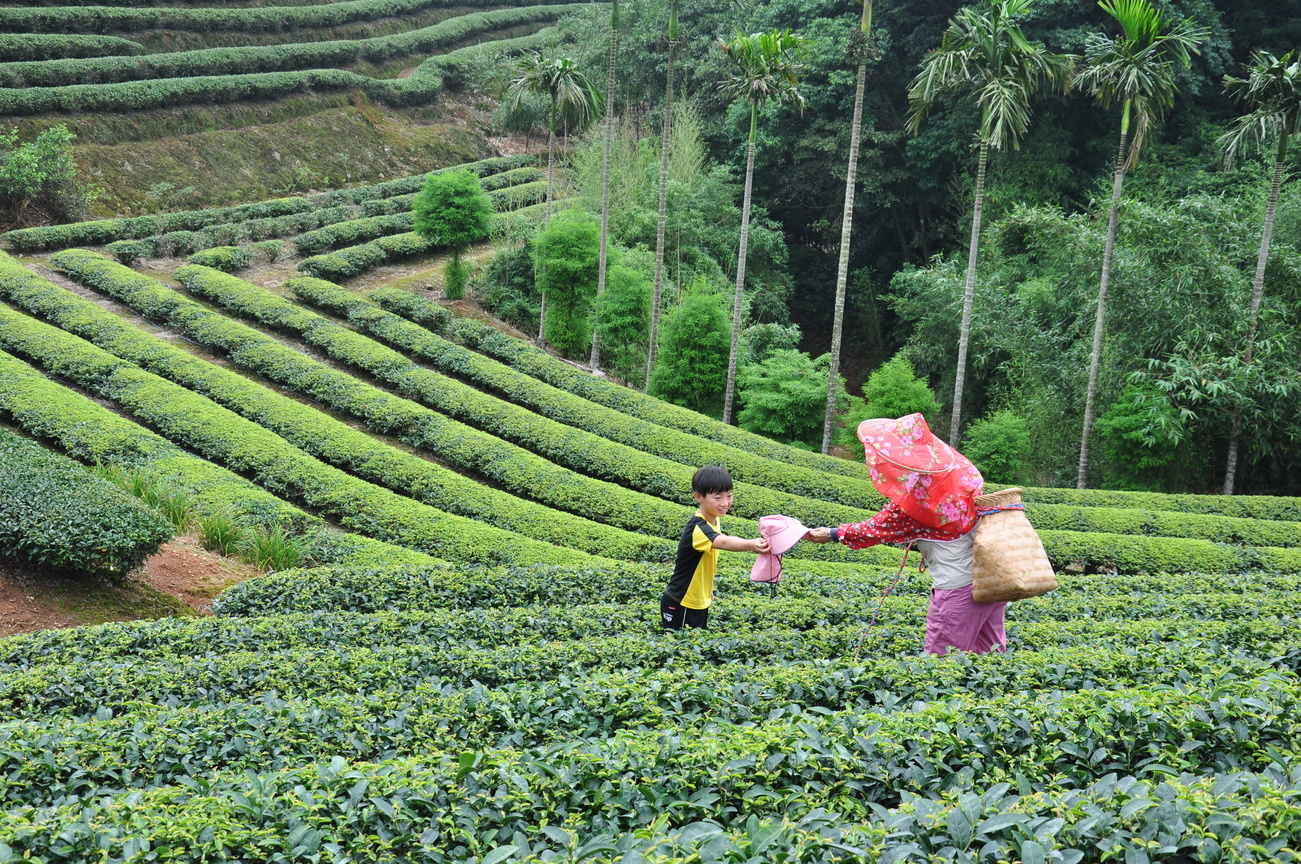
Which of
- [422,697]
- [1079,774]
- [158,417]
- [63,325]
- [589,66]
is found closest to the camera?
[1079,774]

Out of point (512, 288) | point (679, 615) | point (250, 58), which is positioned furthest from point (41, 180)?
point (679, 615)

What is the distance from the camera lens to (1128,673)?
4695mm

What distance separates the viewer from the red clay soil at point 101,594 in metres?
7.97

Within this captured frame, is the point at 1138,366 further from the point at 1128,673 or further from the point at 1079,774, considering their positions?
the point at 1079,774

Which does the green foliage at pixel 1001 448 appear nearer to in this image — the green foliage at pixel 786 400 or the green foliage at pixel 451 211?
the green foliage at pixel 786 400

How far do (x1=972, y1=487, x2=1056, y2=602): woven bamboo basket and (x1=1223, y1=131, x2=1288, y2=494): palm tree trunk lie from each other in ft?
46.4

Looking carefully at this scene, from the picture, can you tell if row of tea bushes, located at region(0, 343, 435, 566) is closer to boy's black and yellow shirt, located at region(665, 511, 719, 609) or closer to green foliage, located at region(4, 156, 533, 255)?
boy's black and yellow shirt, located at region(665, 511, 719, 609)

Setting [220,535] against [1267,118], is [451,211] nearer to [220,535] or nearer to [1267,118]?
[220,535]

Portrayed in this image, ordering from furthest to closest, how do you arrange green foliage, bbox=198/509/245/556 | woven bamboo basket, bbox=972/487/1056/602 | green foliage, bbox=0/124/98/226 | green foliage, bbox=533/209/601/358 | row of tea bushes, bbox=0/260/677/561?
1. green foliage, bbox=533/209/601/358
2. green foliage, bbox=0/124/98/226
3. row of tea bushes, bbox=0/260/677/561
4. green foliage, bbox=198/509/245/556
5. woven bamboo basket, bbox=972/487/1056/602

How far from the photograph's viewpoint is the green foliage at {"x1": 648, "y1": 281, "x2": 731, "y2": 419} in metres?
21.5

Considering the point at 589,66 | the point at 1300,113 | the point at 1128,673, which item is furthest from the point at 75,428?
the point at 589,66

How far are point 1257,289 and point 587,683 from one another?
54.2ft

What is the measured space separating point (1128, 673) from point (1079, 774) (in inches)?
64.2

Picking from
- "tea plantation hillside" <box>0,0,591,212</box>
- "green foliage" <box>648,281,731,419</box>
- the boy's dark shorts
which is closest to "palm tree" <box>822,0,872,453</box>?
"green foliage" <box>648,281,731,419</box>
